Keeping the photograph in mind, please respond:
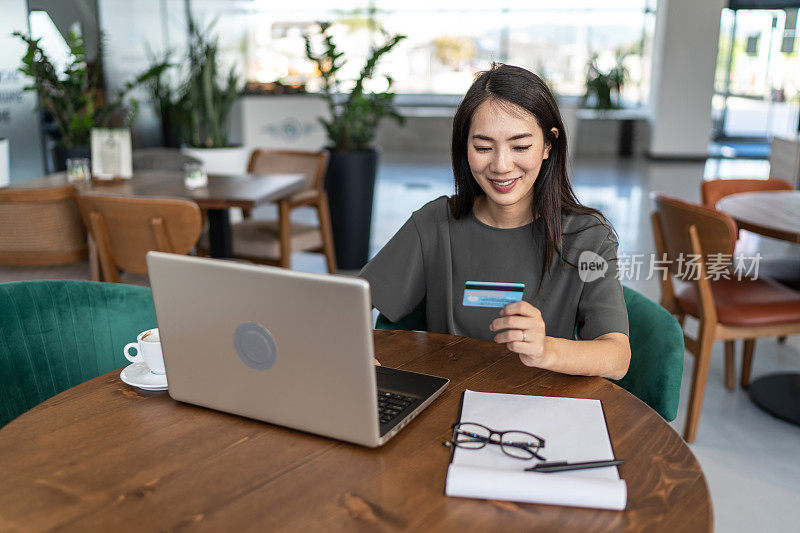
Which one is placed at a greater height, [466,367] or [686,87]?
[686,87]

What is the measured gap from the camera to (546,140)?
157cm

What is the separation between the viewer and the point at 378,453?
3.42ft

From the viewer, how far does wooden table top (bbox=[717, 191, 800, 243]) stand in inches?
106

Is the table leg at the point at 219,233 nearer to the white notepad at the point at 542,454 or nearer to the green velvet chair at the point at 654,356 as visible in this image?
the green velvet chair at the point at 654,356

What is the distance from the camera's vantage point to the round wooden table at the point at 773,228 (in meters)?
2.73

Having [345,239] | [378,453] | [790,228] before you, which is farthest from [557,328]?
[345,239]

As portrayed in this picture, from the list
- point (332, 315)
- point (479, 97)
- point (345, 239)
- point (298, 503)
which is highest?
point (479, 97)

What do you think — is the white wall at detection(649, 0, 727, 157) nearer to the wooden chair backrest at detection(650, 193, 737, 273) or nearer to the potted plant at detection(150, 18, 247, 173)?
the potted plant at detection(150, 18, 247, 173)

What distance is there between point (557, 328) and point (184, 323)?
2.90ft

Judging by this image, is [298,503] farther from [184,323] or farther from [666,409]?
[666,409]

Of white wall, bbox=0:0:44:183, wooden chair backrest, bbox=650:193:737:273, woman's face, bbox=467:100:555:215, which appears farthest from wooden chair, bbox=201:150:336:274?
woman's face, bbox=467:100:555:215

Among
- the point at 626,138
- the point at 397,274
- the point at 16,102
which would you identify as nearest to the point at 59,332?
the point at 397,274

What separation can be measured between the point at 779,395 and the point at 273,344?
273cm
